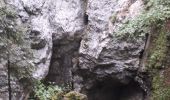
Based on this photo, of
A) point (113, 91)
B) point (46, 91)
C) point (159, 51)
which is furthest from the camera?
point (113, 91)

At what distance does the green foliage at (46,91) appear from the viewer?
519 inches

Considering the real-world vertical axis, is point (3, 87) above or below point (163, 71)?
below

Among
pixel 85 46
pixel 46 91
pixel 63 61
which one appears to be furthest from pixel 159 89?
pixel 63 61

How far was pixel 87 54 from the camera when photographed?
46.0ft

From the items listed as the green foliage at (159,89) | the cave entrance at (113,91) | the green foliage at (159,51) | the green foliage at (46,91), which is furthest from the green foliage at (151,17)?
the green foliage at (46,91)

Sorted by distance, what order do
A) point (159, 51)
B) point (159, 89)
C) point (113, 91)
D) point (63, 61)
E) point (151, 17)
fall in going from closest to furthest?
1. point (151, 17)
2. point (159, 89)
3. point (159, 51)
4. point (113, 91)
5. point (63, 61)

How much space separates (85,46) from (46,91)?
255 cm

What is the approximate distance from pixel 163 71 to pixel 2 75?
18.1 ft

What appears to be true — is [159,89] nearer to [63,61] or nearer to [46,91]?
[46,91]

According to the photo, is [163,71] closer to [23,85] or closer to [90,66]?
[90,66]

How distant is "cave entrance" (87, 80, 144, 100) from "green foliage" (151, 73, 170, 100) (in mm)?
1957

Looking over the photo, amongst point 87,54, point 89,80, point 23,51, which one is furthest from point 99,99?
point 23,51

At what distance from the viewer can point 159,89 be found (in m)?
11.0

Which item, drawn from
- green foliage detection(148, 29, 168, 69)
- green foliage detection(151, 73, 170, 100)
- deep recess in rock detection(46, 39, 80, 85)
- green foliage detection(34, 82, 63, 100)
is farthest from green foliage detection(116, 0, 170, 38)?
deep recess in rock detection(46, 39, 80, 85)
